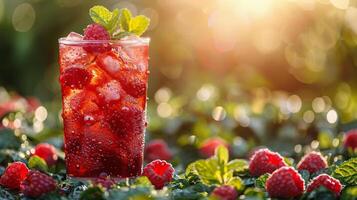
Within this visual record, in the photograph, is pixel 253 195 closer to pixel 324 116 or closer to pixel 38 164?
pixel 38 164

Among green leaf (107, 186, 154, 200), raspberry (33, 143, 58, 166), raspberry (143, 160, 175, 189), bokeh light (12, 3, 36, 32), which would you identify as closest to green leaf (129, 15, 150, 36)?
raspberry (143, 160, 175, 189)

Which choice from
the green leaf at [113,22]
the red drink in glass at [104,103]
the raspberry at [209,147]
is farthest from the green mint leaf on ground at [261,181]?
the raspberry at [209,147]

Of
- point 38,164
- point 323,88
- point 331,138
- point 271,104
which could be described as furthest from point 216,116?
point 323,88

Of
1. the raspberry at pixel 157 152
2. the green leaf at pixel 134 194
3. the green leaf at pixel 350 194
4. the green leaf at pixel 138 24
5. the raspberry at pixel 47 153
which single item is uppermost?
the green leaf at pixel 138 24

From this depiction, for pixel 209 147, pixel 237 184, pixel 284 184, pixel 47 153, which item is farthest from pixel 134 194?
pixel 209 147

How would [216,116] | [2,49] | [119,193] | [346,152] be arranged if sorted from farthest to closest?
[2,49] → [216,116] → [346,152] → [119,193]

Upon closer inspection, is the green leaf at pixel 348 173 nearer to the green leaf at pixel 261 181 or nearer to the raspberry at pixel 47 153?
the green leaf at pixel 261 181

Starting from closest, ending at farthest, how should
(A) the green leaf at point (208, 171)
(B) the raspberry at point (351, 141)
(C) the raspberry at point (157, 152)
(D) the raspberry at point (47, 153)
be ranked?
(A) the green leaf at point (208, 171), (D) the raspberry at point (47, 153), (B) the raspberry at point (351, 141), (C) the raspberry at point (157, 152)
